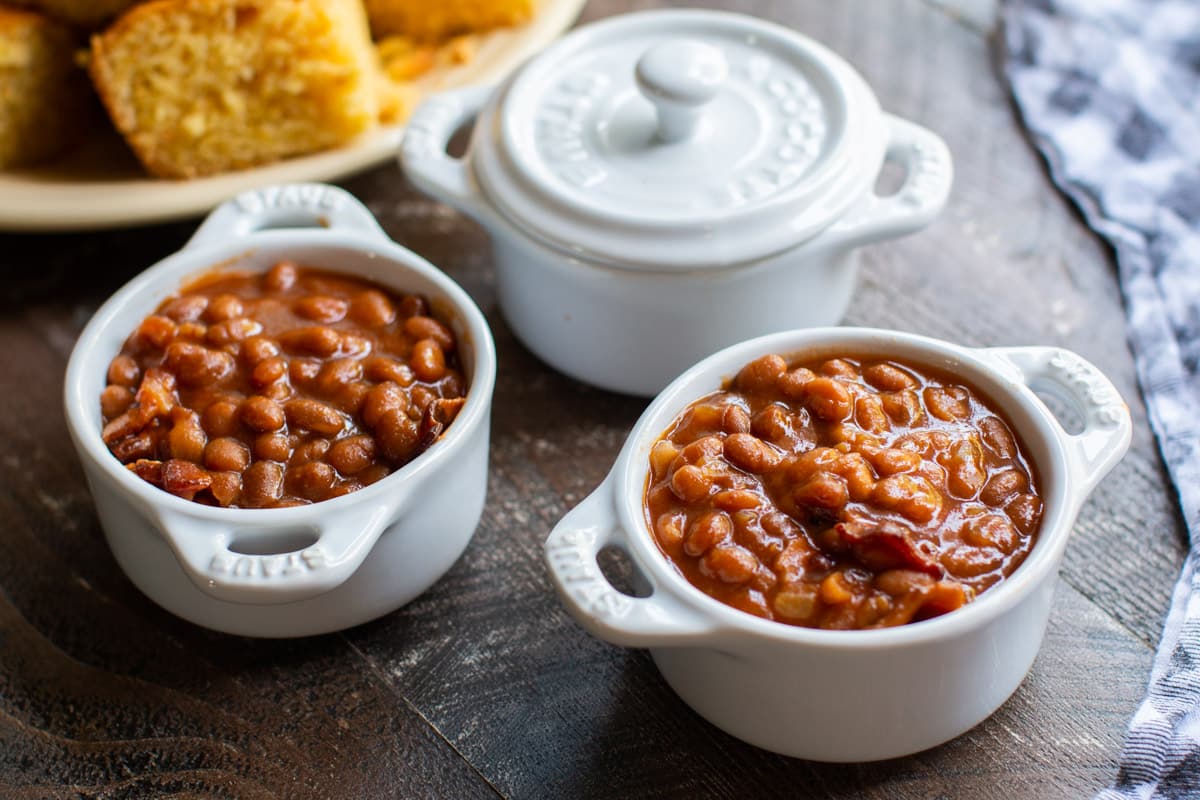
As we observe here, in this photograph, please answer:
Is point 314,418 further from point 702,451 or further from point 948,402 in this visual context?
point 948,402

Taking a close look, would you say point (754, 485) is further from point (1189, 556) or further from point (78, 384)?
point (78, 384)

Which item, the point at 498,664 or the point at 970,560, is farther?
the point at 498,664

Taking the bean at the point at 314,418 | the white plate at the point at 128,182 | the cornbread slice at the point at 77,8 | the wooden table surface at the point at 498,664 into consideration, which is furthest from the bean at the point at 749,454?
the cornbread slice at the point at 77,8

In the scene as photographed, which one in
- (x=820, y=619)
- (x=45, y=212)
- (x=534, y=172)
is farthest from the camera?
(x=45, y=212)

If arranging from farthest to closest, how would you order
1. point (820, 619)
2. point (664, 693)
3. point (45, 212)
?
point (45, 212)
point (664, 693)
point (820, 619)

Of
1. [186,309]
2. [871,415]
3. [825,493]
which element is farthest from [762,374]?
[186,309]

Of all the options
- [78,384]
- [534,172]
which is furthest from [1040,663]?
[78,384]

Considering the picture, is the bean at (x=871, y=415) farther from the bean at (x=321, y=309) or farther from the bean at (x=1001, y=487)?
the bean at (x=321, y=309)
